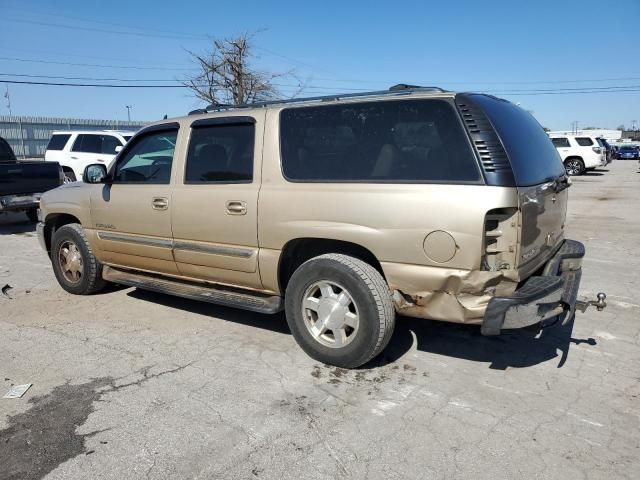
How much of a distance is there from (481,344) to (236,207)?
2.27 m

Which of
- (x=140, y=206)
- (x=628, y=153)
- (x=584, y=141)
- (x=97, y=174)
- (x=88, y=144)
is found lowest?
(x=140, y=206)

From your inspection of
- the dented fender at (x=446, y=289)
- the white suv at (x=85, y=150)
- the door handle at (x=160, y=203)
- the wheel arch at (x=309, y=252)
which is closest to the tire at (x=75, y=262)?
the door handle at (x=160, y=203)

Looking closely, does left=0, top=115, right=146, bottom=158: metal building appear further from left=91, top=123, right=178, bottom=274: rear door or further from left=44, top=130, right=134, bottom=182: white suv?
left=91, top=123, right=178, bottom=274: rear door

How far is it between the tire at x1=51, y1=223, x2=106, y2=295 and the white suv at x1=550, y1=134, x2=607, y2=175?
24.2m

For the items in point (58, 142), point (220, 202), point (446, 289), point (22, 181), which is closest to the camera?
point (446, 289)

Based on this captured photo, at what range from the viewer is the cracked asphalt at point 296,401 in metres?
2.69

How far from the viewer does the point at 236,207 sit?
410 cm

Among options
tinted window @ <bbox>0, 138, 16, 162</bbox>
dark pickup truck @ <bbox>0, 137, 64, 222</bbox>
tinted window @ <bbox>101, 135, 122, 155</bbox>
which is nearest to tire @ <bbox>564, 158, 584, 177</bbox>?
tinted window @ <bbox>101, 135, 122, 155</bbox>

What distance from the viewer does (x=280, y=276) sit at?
13.4 ft

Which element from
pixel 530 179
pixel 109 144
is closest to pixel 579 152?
pixel 109 144

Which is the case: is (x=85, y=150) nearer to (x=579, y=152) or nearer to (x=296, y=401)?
(x=296, y=401)

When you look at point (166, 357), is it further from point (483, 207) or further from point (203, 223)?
point (483, 207)

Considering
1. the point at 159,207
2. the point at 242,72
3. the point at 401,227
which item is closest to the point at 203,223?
the point at 159,207

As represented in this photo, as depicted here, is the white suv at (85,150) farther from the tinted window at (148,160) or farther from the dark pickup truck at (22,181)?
the tinted window at (148,160)
